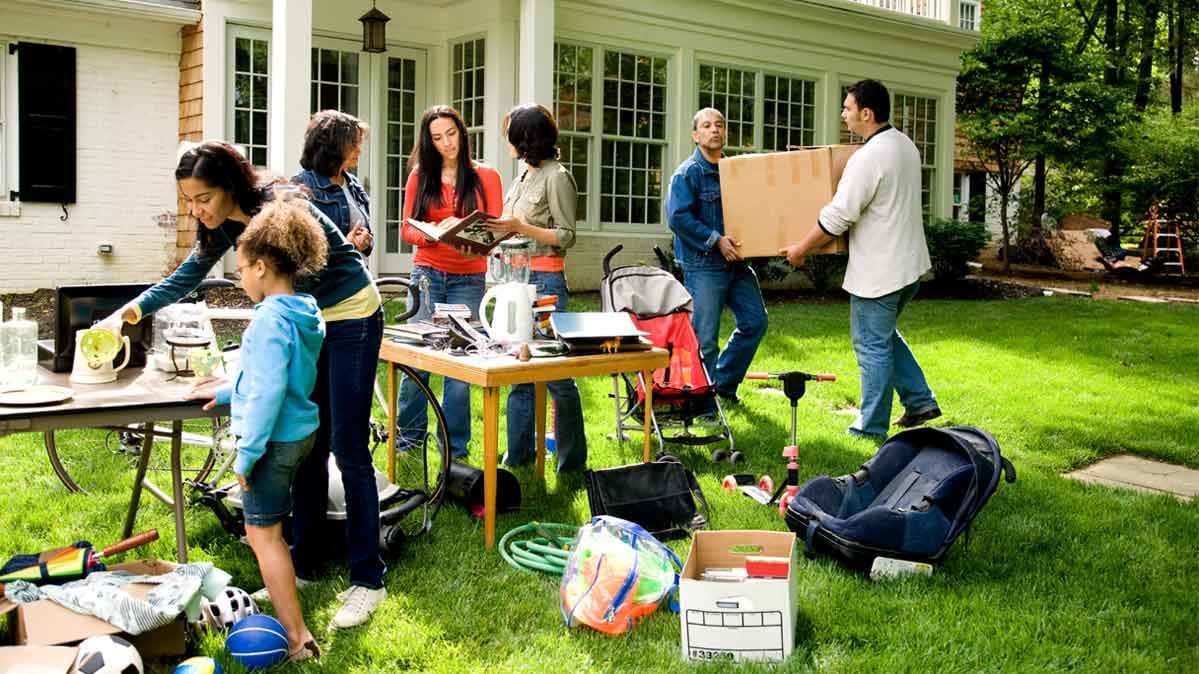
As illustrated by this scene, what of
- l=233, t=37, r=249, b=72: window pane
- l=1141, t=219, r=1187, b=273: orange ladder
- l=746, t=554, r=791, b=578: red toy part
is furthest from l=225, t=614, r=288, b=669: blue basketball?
l=1141, t=219, r=1187, b=273: orange ladder

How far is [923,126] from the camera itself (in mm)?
16688

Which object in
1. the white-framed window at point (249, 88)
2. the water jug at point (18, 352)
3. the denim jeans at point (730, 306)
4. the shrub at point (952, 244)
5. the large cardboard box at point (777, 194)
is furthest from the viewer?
the shrub at point (952, 244)

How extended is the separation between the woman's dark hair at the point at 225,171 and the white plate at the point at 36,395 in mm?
727

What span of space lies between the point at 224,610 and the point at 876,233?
4.12 m

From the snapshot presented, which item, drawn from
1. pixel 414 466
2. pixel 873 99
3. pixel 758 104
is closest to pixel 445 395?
pixel 414 466

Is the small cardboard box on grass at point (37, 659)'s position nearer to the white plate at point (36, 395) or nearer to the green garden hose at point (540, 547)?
the white plate at point (36, 395)

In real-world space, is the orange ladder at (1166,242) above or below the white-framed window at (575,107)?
below

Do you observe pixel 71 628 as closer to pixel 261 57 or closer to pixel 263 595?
pixel 263 595

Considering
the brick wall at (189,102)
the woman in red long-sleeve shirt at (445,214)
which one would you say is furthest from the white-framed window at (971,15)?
the woman in red long-sleeve shirt at (445,214)

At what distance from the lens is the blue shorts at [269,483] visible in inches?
128

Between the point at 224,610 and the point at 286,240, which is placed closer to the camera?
the point at 286,240

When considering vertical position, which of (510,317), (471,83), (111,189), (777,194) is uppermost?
(471,83)

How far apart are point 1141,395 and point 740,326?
123 inches

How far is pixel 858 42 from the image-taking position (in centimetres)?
1539
